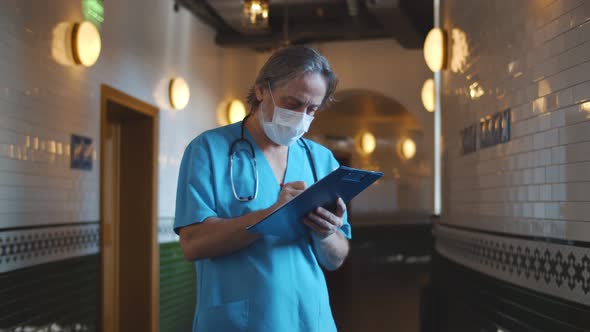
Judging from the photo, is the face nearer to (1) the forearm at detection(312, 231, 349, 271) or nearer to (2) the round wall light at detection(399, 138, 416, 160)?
(1) the forearm at detection(312, 231, 349, 271)

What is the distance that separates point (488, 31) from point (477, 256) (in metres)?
1.42

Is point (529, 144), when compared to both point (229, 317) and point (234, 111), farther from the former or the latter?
point (234, 111)

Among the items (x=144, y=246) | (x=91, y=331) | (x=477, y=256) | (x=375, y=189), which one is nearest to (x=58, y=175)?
(x=91, y=331)

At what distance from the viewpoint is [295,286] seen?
1.83 meters

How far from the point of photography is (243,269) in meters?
1.79

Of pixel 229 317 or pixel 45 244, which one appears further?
pixel 45 244

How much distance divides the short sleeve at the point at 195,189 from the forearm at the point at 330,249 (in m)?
0.31

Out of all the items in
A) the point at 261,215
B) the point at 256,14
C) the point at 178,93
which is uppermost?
the point at 256,14

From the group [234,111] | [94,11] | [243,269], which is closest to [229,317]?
[243,269]

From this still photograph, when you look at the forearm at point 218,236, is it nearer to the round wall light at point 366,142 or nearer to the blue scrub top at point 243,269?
the blue scrub top at point 243,269

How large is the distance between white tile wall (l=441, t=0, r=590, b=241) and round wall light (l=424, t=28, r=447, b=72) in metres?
0.60

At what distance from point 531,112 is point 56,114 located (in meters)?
2.86

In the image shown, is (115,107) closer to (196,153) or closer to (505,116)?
(505,116)

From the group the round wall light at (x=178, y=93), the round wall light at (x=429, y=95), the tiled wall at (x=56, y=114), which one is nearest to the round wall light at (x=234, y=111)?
the round wall light at (x=178, y=93)
